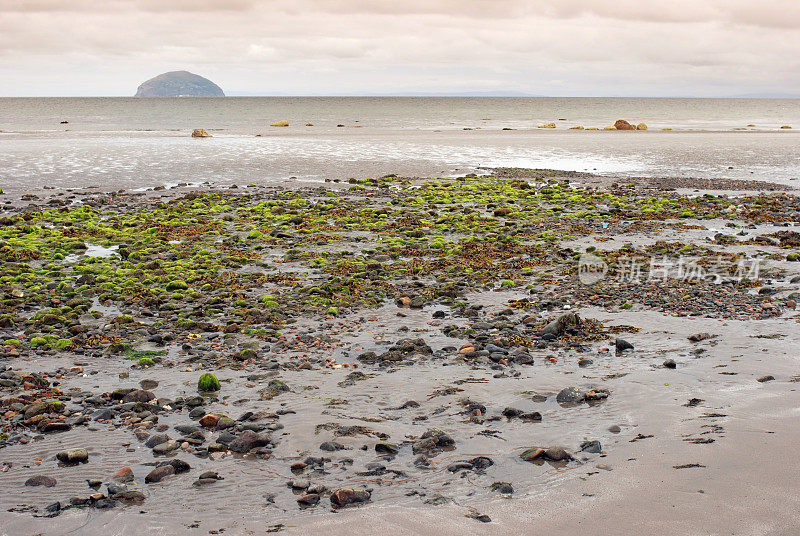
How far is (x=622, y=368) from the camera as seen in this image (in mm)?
7777

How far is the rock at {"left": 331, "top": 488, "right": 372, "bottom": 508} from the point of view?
4.96 metres

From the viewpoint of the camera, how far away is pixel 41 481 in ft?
17.6

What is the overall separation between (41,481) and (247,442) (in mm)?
1647

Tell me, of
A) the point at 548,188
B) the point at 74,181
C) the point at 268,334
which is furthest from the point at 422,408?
the point at 74,181

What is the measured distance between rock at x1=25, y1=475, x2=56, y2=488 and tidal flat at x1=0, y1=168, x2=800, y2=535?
38mm

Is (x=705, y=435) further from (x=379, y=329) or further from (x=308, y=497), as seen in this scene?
(x=379, y=329)

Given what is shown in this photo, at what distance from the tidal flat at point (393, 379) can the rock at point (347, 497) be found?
2 cm

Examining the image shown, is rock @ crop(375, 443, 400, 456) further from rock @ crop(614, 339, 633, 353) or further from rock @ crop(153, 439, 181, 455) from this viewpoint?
rock @ crop(614, 339, 633, 353)

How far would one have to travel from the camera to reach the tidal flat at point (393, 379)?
502 centimetres

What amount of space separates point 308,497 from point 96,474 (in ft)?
6.24

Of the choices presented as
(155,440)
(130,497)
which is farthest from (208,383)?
(130,497)

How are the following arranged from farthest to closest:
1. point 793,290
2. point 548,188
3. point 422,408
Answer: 1. point 548,188
2. point 793,290
3. point 422,408

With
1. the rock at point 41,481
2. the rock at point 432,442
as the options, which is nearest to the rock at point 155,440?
the rock at point 41,481

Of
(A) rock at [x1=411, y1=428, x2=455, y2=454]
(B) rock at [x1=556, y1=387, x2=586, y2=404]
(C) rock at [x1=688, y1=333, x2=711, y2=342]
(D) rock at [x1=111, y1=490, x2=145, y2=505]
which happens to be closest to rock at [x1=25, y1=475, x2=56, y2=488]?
(D) rock at [x1=111, y1=490, x2=145, y2=505]
